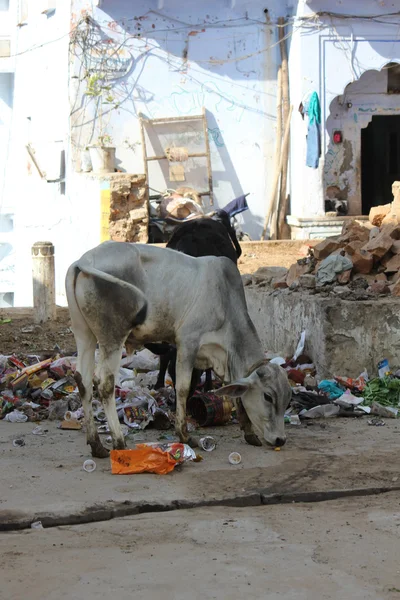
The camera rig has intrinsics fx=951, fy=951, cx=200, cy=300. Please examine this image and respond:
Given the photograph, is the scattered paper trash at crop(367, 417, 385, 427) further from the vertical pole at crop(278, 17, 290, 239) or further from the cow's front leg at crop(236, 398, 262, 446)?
the vertical pole at crop(278, 17, 290, 239)

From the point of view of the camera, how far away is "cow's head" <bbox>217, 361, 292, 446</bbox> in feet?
19.6

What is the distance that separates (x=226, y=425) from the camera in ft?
22.7

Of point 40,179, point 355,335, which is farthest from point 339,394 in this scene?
point 40,179

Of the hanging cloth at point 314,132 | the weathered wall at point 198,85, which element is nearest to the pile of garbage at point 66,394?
the hanging cloth at point 314,132

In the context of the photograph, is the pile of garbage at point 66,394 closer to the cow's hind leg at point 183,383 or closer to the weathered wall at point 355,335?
the cow's hind leg at point 183,383

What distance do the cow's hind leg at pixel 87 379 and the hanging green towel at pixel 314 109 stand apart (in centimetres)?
1170

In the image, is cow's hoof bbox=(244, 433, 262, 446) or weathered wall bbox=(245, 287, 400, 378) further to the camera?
weathered wall bbox=(245, 287, 400, 378)

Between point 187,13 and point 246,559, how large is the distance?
14.6 meters

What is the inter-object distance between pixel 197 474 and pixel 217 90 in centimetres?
1299

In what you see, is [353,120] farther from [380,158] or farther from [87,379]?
[87,379]

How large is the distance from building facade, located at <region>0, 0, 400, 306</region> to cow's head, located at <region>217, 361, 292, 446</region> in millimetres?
10422

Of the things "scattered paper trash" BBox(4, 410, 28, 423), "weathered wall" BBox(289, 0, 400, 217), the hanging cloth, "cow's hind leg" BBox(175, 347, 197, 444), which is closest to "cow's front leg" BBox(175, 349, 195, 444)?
"cow's hind leg" BBox(175, 347, 197, 444)

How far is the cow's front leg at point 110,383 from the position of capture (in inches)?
227

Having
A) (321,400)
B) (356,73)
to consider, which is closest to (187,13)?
(356,73)
